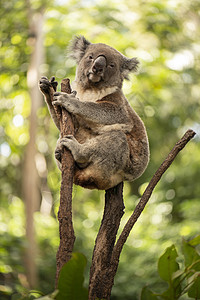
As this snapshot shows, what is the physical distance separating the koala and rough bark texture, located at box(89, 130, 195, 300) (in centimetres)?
21

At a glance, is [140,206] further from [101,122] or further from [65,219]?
[101,122]

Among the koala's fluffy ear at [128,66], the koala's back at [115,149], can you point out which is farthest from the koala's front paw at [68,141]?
the koala's fluffy ear at [128,66]

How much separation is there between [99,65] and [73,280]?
1993 mm

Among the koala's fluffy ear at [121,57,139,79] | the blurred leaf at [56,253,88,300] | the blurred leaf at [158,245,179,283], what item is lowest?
the blurred leaf at [158,245,179,283]

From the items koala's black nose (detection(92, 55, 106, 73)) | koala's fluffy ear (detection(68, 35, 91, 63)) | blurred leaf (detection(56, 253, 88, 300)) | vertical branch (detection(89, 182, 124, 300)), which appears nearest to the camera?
blurred leaf (detection(56, 253, 88, 300))

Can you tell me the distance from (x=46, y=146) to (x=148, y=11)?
462cm

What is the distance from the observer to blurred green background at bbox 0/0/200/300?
7.18 metres

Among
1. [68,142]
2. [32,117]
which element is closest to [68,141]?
[68,142]

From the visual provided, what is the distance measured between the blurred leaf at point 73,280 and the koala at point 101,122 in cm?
115

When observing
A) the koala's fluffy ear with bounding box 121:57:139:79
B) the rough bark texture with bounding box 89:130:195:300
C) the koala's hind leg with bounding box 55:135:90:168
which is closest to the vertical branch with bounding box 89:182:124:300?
the rough bark texture with bounding box 89:130:195:300

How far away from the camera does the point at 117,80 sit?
142 inches

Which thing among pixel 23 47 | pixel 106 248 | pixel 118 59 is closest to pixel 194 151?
pixel 23 47

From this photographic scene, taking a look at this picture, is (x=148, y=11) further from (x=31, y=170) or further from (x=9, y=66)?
(x=31, y=170)

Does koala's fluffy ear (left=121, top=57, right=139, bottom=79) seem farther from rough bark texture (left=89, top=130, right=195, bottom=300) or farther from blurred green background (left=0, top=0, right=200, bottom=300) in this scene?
blurred green background (left=0, top=0, right=200, bottom=300)
